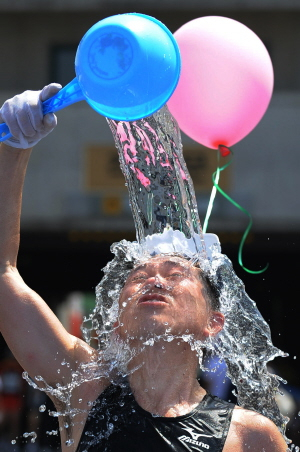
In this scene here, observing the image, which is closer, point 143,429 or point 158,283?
point 143,429

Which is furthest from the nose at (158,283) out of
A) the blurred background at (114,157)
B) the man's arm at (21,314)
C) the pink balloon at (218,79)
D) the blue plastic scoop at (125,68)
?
the blurred background at (114,157)

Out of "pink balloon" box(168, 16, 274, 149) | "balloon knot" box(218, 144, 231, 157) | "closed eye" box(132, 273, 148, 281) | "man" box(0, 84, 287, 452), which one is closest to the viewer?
"man" box(0, 84, 287, 452)

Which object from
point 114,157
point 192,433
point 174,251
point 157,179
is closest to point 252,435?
point 192,433

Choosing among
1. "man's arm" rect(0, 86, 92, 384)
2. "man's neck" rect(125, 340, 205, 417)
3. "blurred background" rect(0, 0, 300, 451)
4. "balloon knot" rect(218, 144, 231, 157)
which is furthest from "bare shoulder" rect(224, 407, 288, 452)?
"blurred background" rect(0, 0, 300, 451)

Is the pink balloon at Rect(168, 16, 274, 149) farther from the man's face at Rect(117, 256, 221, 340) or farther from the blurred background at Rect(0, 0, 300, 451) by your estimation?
the blurred background at Rect(0, 0, 300, 451)

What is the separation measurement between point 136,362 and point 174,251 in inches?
16.7

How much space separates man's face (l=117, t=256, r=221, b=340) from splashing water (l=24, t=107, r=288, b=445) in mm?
83

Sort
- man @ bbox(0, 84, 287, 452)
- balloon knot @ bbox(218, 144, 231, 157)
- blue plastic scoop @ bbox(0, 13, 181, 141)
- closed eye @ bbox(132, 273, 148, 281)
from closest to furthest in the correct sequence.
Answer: blue plastic scoop @ bbox(0, 13, 181, 141) → man @ bbox(0, 84, 287, 452) → closed eye @ bbox(132, 273, 148, 281) → balloon knot @ bbox(218, 144, 231, 157)

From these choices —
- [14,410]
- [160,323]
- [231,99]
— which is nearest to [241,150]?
[14,410]

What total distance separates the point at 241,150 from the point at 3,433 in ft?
14.9

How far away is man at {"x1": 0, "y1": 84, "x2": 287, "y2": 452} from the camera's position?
2.40 metres

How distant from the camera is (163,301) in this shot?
2.54m

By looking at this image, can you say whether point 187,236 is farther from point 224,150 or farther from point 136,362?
point 224,150

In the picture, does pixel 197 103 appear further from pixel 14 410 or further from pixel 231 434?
pixel 14 410
